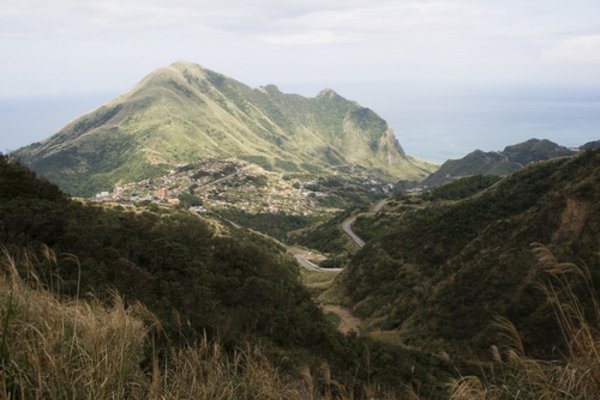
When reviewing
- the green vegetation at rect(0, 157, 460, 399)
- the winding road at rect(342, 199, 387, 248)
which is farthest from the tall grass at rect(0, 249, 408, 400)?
the winding road at rect(342, 199, 387, 248)

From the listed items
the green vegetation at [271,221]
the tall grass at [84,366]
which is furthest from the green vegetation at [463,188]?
the tall grass at [84,366]

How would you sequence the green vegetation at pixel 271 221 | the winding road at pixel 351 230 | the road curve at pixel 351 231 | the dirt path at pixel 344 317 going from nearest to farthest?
the dirt path at pixel 344 317 → the road curve at pixel 351 231 → the winding road at pixel 351 230 → the green vegetation at pixel 271 221

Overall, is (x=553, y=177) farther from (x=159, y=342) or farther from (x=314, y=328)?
(x=159, y=342)

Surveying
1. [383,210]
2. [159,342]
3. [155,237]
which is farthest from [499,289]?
[383,210]

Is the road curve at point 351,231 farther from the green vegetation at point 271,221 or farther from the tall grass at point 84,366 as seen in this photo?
the tall grass at point 84,366

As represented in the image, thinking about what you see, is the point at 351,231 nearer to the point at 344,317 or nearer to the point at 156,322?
the point at 344,317

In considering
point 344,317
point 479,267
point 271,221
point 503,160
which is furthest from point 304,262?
point 503,160
